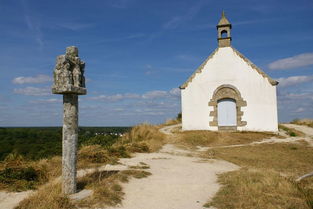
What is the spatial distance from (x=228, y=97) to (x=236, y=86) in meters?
0.84

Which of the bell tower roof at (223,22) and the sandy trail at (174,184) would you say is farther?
the bell tower roof at (223,22)

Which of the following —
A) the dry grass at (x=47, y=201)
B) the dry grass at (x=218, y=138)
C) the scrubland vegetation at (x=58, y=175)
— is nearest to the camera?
the dry grass at (x=47, y=201)

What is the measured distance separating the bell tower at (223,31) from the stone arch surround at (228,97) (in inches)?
109

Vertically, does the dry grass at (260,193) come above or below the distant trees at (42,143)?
below

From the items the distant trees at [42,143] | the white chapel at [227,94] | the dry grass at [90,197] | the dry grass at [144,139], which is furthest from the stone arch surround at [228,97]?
the dry grass at [90,197]

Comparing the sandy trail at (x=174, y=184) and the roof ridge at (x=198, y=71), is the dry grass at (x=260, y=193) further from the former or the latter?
the roof ridge at (x=198, y=71)

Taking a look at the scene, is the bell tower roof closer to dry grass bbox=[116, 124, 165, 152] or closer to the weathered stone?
dry grass bbox=[116, 124, 165, 152]

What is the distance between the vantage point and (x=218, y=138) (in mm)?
15328

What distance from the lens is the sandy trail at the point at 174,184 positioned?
554cm

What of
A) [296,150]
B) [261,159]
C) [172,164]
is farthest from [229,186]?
[296,150]

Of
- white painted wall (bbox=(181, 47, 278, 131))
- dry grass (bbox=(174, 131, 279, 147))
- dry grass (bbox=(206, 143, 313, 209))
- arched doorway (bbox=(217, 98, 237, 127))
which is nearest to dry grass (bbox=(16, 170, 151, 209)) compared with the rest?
dry grass (bbox=(206, 143, 313, 209))

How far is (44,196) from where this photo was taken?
496cm

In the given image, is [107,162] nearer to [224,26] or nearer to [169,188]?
[169,188]

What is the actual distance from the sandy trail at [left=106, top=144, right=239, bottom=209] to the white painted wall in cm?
735
